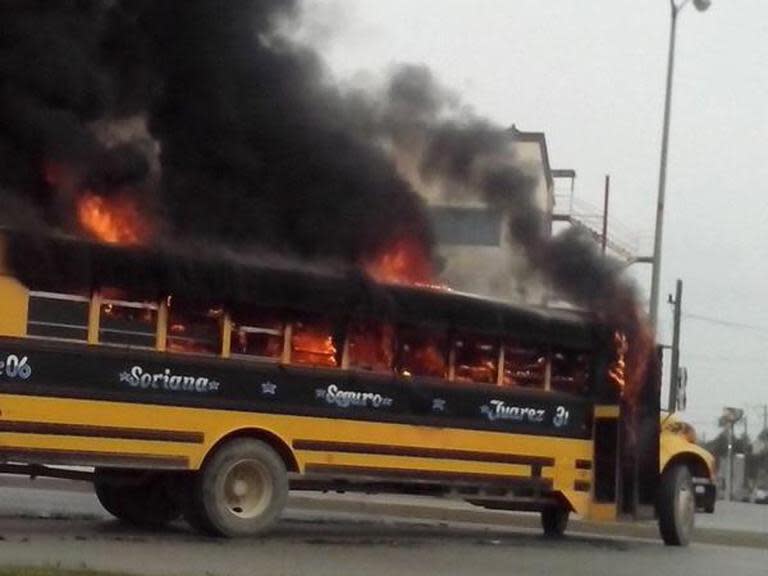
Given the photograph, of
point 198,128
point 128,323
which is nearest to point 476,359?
point 198,128

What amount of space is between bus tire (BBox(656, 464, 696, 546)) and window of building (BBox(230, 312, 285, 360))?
18.3ft

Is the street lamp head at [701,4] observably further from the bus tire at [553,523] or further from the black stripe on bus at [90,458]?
the black stripe on bus at [90,458]

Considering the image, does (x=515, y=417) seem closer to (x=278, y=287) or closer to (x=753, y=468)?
(x=278, y=287)

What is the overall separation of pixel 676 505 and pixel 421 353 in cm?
407

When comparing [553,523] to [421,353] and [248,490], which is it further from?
[248,490]

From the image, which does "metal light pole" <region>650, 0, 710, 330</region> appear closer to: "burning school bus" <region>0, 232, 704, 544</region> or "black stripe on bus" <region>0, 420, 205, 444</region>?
"burning school bus" <region>0, 232, 704, 544</region>

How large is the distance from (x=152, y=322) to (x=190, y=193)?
6.44 feet

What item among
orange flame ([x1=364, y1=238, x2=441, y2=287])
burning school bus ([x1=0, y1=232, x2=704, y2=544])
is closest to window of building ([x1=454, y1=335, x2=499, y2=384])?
burning school bus ([x1=0, y1=232, x2=704, y2=544])

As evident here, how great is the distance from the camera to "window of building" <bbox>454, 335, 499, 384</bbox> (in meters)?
16.2

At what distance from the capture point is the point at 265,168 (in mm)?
16297

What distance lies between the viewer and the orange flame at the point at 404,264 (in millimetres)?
15823

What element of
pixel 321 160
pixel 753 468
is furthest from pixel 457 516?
pixel 753 468

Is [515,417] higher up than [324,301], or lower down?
lower down

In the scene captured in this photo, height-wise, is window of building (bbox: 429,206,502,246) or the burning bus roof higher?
window of building (bbox: 429,206,502,246)
